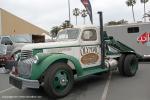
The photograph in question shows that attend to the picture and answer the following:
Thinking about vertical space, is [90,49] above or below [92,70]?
above

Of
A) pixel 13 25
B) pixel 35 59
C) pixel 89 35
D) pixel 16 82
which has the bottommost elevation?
pixel 16 82

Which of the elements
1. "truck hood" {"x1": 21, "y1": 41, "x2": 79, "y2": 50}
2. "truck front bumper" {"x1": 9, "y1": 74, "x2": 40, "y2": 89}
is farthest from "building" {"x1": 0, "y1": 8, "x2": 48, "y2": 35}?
"truck front bumper" {"x1": 9, "y1": 74, "x2": 40, "y2": 89}

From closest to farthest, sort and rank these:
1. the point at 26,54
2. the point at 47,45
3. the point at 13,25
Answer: the point at 26,54 < the point at 47,45 < the point at 13,25

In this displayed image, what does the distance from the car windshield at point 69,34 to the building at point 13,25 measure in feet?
88.2

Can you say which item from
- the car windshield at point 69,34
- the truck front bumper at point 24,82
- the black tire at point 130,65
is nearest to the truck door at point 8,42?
the car windshield at point 69,34

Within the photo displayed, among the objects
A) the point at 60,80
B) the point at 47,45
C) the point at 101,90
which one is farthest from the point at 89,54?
the point at 60,80

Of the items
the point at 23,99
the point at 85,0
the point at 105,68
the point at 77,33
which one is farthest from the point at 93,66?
the point at 85,0

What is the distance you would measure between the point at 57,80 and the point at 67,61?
0.82 m

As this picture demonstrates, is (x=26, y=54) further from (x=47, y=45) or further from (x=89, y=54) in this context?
(x=89, y=54)

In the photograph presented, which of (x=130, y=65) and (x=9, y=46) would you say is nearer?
(x=130, y=65)

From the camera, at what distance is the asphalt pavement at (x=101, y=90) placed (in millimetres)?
8016

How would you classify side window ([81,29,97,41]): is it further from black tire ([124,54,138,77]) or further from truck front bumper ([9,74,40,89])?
truck front bumper ([9,74,40,89])

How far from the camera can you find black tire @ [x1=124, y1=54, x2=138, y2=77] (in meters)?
10.9

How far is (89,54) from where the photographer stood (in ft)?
31.4
